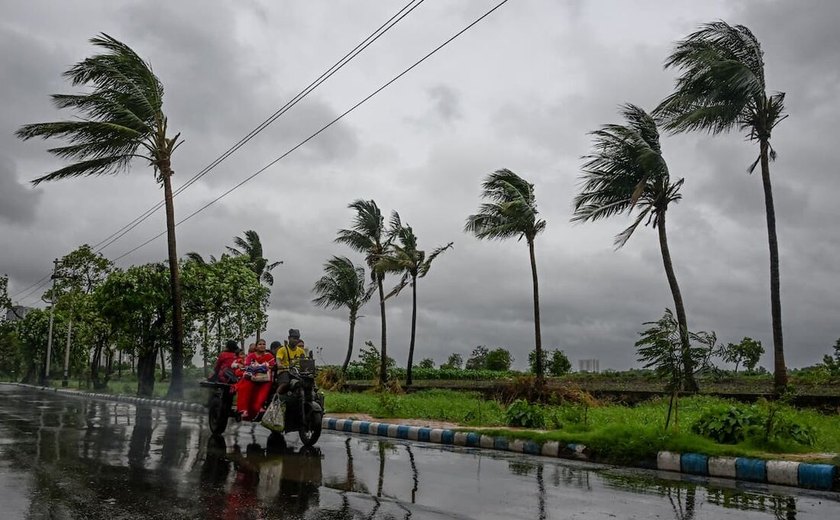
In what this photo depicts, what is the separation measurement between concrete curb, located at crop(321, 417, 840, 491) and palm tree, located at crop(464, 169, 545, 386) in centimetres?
1078

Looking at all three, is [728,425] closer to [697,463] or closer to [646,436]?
[646,436]

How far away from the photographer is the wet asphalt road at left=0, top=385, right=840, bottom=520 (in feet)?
18.3

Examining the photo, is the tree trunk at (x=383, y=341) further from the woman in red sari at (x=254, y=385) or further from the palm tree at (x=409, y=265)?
the woman in red sari at (x=254, y=385)

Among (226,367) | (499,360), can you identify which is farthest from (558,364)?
(226,367)

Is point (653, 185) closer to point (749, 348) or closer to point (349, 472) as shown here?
point (349, 472)

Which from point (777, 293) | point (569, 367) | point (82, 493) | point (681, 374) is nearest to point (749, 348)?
point (569, 367)

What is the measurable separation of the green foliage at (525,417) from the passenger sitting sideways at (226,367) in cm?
549

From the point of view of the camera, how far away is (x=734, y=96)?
61.8 ft

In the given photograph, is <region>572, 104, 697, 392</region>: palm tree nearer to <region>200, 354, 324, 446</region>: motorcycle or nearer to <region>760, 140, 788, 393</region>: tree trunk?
<region>760, 140, 788, 393</region>: tree trunk

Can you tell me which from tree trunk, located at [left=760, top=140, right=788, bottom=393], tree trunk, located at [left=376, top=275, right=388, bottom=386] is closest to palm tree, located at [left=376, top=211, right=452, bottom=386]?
tree trunk, located at [left=376, top=275, right=388, bottom=386]

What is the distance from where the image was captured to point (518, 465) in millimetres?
8711

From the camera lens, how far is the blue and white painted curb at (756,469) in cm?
736

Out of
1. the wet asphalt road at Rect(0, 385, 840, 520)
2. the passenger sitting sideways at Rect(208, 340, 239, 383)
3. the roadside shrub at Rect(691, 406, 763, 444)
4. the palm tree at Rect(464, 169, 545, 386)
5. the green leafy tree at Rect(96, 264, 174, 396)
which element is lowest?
the wet asphalt road at Rect(0, 385, 840, 520)

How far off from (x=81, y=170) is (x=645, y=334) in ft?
65.1
